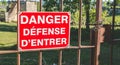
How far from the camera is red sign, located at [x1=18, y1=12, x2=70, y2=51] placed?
10.2 ft

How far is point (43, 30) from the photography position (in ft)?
10.5

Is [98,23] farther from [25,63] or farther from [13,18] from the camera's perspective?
[13,18]

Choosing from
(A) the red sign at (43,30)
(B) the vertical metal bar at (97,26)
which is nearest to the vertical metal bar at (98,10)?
(B) the vertical metal bar at (97,26)

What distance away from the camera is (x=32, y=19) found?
312 centimetres

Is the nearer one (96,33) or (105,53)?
(96,33)

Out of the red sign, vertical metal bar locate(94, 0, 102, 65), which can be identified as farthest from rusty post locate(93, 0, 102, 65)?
the red sign

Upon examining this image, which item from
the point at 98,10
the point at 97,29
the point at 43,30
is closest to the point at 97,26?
the point at 97,29

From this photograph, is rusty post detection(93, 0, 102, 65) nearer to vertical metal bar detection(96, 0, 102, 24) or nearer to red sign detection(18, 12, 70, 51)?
vertical metal bar detection(96, 0, 102, 24)

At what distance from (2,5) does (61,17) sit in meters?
49.9

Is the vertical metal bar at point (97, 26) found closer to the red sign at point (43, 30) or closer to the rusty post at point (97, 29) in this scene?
the rusty post at point (97, 29)

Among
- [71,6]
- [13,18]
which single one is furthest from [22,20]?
[13,18]

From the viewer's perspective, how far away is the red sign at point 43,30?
311 centimetres

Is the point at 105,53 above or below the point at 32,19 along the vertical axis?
below

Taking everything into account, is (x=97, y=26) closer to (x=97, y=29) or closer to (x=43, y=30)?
(x=97, y=29)
